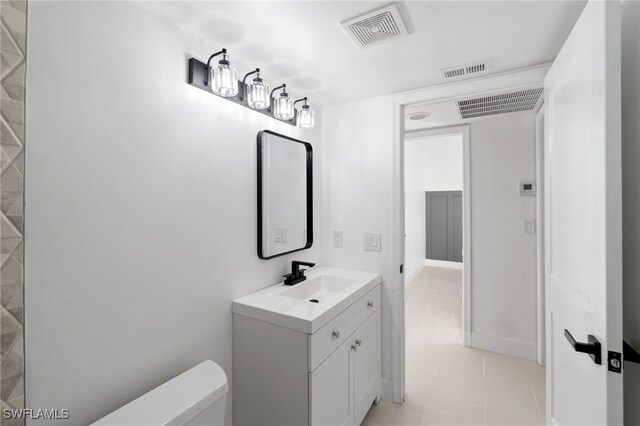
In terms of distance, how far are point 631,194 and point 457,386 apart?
75.0 inches

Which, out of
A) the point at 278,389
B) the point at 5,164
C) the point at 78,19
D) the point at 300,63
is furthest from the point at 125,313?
the point at 300,63

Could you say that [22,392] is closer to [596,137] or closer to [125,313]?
[125,313]

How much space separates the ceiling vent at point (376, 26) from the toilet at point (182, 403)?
1.63 meters

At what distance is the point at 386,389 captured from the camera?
2170 mm

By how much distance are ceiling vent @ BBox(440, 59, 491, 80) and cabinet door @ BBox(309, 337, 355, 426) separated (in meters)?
1.70

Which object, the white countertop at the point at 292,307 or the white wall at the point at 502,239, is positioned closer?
the white countertop at the point at 292,307

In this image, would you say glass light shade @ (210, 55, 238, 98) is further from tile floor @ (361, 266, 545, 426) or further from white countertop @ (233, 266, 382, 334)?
tile floor @ (361, 266, 545, 426)

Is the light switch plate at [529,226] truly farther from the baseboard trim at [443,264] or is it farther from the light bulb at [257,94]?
the baseboard trim at [443,264]

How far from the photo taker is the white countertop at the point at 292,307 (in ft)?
4.60

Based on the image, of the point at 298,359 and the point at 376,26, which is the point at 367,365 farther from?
the point at 376,26

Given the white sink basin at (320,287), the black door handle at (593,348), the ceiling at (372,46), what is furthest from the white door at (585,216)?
the white sink basin at (320,287)

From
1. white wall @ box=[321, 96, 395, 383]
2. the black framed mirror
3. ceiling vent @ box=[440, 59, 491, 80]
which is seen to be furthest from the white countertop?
ceiling vent @ box=[440, 59, 491, 80]

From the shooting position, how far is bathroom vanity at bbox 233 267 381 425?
55.1 inches

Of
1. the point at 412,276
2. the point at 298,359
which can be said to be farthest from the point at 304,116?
the point at 412,276
